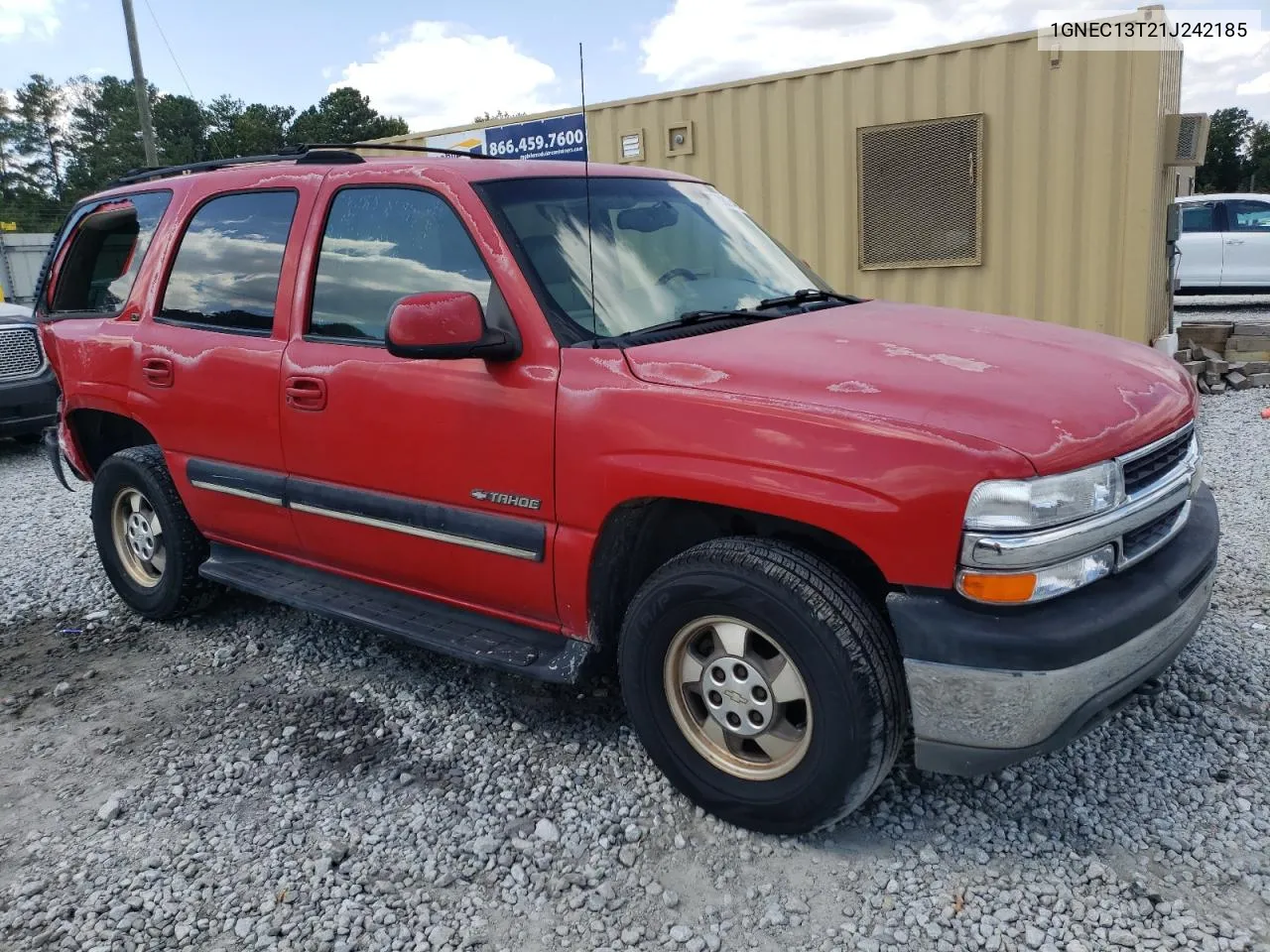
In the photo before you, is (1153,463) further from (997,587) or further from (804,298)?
(804,298)

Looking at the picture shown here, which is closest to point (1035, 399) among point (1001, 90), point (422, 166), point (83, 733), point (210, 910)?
point (422, 166)

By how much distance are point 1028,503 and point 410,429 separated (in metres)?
1.97

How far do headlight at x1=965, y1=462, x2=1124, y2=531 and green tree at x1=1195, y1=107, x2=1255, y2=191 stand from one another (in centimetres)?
5053

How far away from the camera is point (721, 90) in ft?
29.8

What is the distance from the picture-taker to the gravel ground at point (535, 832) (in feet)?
8.17

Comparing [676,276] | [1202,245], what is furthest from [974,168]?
[1202,245]

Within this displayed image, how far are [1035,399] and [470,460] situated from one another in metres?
1.69

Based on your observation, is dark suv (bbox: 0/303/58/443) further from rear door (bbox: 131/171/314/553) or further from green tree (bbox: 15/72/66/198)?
green tree (bbox: 15/72/66/198)

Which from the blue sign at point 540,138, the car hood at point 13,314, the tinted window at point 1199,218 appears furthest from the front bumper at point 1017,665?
the tinted window at point 1199,218

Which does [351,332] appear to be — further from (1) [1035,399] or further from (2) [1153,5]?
(2) [1153,5]

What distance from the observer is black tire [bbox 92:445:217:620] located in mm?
4461

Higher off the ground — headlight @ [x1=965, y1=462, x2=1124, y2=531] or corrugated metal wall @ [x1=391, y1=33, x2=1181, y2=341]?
corrugated metal wall @ [x1=391, y1=33, x2=1181, y2=341]

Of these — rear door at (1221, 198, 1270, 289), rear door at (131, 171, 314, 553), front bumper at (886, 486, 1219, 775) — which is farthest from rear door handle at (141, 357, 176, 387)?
rear door at (1221, 198, 1270, 289)

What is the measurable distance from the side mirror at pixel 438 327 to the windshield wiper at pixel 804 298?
1.05 m
